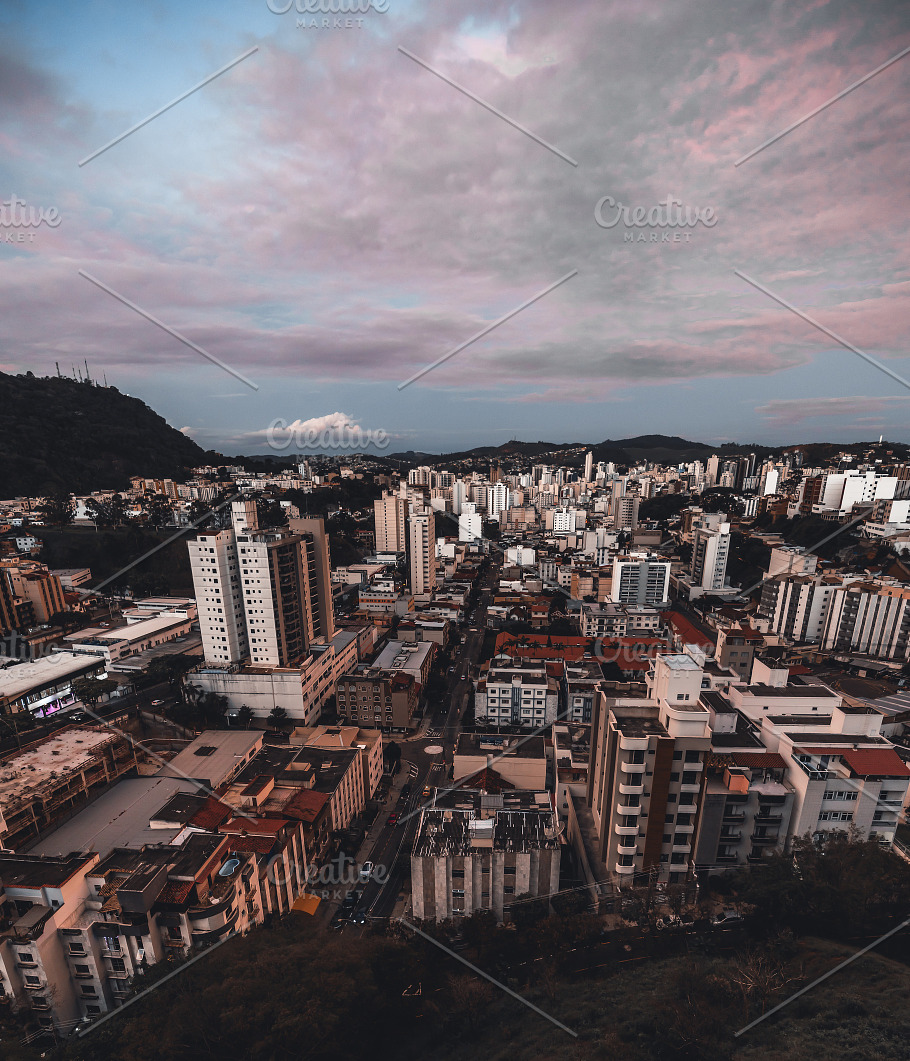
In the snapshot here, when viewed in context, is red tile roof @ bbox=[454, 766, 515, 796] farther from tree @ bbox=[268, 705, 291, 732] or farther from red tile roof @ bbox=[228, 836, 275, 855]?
tree @ bbox=[268, 705, 291, 732]

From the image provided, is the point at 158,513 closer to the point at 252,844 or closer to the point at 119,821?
Result: the point at 119,821

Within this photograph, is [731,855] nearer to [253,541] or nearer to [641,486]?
[253,541]

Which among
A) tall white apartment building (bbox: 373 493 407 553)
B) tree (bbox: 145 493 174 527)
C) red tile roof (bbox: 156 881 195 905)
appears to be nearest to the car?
red tile roof (bbox: 156 881 195 905)

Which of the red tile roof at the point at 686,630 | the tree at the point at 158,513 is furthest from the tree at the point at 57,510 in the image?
the red tile roof at the point at 686,630

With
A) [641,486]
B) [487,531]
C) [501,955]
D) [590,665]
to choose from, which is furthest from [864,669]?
[641,486]

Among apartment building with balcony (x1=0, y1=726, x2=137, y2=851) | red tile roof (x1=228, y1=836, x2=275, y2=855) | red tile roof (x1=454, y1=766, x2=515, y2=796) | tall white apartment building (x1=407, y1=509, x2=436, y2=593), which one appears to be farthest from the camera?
tall white apartment building (x1=407, y1=509, x2=436, y2=593)

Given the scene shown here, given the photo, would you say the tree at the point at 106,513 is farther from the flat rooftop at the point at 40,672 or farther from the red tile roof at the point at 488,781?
the red tile roof at the point at 488,781
